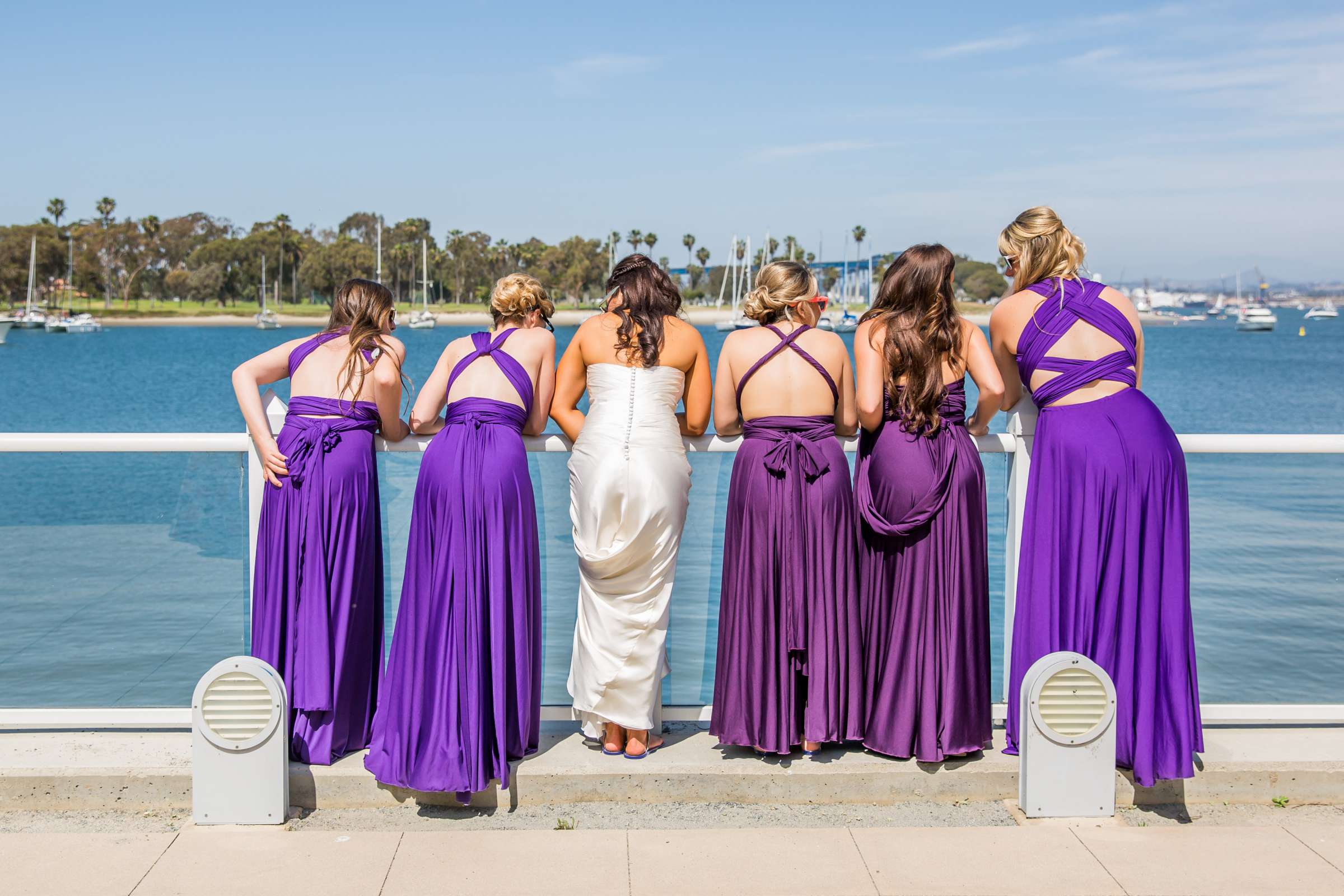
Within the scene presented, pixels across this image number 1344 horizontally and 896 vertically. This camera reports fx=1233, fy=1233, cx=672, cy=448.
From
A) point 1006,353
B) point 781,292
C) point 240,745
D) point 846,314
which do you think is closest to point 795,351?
point 781,292

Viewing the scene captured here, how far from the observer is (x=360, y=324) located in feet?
14.4

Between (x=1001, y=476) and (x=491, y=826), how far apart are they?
222 cm

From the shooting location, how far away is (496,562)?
4.11 metres

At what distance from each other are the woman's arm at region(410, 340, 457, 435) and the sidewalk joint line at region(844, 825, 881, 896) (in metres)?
1.98

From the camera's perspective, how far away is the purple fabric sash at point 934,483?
4195 mm

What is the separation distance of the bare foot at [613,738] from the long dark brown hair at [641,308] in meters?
1.28

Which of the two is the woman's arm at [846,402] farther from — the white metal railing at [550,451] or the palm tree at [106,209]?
the palm tree at [106,209]

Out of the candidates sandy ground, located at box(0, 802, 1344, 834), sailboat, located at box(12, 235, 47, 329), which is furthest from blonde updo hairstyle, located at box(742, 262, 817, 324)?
sailboat, located at box(12, 235, 47, 329)

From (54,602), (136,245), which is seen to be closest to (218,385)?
(54,602)

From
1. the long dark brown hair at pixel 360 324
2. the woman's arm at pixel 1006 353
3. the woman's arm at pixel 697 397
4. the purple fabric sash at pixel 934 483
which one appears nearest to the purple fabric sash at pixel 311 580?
the long dark brown hair at pixel 360 324

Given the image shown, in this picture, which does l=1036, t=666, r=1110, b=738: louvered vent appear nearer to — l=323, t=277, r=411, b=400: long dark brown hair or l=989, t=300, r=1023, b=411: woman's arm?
l=989, t=300, r=1023, b=411: woman's arm

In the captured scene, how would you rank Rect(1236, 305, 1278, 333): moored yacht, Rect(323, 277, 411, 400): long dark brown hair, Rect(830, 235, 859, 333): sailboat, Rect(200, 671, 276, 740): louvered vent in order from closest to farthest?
Rect(200, 671, 276, 740): louvered vent
Rect(323, 277, 411, 400): long dark brown hair
Rect(830, 235, 859, 333): sailboat
Rect(1236, 305, 1278, 333): moored yacht

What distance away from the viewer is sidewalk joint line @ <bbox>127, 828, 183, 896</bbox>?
3506 millimetres

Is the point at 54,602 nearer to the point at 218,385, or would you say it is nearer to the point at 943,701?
→ the point at 943,701
